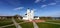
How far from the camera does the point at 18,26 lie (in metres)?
6.22

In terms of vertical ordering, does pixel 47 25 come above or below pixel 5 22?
below

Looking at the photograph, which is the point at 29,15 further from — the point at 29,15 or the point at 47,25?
the point at 47,25

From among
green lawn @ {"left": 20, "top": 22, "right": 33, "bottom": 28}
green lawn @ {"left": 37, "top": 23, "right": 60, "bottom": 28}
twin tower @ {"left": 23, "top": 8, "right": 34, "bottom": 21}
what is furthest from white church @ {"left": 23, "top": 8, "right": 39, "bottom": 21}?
green lawn @ {"left": 37, "top": 23, "right": 60, "bottom": 28}

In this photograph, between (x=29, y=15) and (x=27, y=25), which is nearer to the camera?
(x=27, y=25)

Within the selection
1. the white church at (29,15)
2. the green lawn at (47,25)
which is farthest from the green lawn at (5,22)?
the green lawn at (47,25)

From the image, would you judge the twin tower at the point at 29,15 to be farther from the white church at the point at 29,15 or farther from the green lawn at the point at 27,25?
the green lawn at the point at 27,25

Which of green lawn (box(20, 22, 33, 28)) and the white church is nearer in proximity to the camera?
green lawn (box(20, 22, 33, 28))

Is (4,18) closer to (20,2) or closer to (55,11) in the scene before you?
(20,2)

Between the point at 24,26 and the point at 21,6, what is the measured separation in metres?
0.93

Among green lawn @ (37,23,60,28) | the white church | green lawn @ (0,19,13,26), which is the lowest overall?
green lawn @ (37,23,60,28)

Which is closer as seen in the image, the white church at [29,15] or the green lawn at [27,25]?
the green lawn at [27,25]

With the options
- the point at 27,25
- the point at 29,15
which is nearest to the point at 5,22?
the point at 27,25

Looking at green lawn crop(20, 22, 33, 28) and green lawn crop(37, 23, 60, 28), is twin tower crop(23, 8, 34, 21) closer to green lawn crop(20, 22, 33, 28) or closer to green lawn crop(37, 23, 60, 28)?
green lawn crop(20, 22, 33, 28)

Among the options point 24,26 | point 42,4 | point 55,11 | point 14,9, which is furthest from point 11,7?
point 55,11
